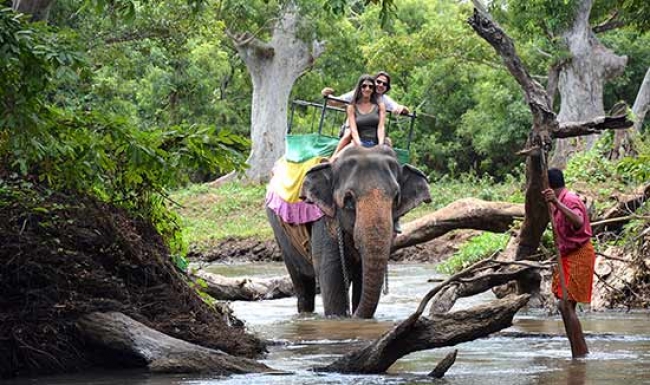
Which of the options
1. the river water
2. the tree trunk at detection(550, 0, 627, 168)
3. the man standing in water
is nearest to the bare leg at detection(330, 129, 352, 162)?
the river water

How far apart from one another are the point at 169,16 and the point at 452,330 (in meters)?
18.9

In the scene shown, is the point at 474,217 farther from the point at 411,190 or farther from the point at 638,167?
the point at 411,190

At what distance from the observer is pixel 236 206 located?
40.5m

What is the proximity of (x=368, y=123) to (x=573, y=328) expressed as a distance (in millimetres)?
4912

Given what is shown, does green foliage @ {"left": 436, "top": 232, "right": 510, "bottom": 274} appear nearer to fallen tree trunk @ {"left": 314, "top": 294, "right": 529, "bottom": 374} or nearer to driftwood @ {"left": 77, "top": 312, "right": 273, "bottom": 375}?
driftwood @ {"left": 77, "top": 312, "right": 273, "bottom": 375}

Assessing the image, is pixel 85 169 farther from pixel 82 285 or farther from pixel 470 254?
pixel 470 254

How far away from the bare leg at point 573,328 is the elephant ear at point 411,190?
14.4 ft

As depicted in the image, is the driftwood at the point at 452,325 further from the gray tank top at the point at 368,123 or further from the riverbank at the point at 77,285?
the gray tank top at the point at 368,123

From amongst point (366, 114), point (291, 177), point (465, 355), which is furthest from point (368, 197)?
point (465, 355)

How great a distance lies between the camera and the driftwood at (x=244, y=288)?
56.7ft

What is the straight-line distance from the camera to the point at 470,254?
19922 millimetres

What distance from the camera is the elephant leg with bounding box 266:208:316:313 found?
17.8 m

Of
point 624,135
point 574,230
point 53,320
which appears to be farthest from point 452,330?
point 624,135

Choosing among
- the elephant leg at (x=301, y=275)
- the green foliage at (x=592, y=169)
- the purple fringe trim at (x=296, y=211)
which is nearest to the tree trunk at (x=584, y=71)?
the green foliage at (x=592, y=169)
